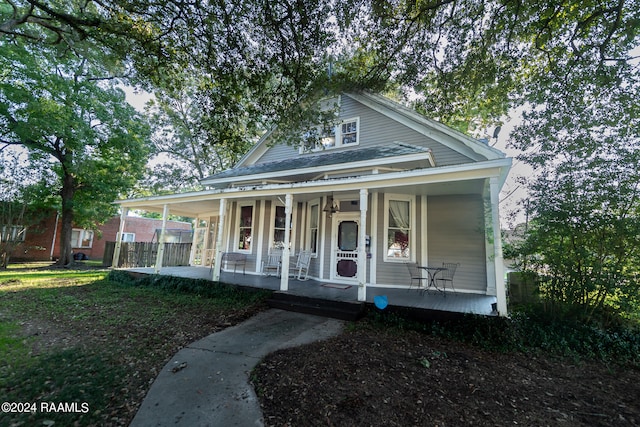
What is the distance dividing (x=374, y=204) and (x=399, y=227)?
3.30 ft

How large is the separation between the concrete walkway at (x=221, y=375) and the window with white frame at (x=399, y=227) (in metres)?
3.13

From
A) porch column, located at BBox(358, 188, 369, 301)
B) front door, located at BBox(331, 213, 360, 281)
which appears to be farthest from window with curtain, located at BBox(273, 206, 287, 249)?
porch column, located at BBox(358, 188, 369, 301)

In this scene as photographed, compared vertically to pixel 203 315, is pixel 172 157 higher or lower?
higher

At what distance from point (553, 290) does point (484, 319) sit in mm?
2133

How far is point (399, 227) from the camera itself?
8.01 meters

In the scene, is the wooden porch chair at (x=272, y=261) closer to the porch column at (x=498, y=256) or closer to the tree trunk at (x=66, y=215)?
the porch column at (x=498, y=256)

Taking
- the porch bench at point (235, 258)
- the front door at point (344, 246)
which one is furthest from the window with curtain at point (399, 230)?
the porch bench at point (235, 258)

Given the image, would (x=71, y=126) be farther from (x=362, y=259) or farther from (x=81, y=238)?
(x=362, y=259)

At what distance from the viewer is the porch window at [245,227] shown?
10438 millimetres

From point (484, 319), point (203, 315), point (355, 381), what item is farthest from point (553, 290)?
point (203, 315)

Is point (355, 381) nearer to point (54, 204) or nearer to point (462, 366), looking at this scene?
point (462, 366)

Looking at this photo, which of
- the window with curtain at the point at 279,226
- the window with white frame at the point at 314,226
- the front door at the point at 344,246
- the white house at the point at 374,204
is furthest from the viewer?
the window with curtain at the point at 279,226

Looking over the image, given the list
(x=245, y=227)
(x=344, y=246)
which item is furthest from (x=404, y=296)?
(x=245, y=227)

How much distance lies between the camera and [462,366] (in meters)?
3.96
